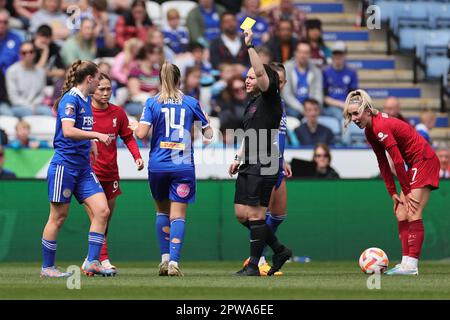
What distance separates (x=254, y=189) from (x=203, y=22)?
10958 mm

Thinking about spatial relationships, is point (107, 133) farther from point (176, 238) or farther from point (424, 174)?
point (424, 174)

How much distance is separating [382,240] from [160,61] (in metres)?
5.99

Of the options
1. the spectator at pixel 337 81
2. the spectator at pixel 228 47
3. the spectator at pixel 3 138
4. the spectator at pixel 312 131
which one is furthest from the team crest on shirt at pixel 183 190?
the spectator at pixel 228 47

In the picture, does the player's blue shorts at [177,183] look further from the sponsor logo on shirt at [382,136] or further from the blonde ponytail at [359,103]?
the sponsor logo on shirt at [382,136]

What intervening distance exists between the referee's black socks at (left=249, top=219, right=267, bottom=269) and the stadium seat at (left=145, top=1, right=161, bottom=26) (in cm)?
1105

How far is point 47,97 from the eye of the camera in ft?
68.9

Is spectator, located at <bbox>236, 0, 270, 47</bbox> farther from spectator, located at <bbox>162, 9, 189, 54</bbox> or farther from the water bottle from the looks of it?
the water bottle

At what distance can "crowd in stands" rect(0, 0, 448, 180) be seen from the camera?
2094cm

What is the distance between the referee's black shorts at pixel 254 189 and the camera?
12906 mm

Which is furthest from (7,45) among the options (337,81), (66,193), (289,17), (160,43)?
(66,193)

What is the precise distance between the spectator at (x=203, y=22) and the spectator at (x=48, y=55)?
2.85 m

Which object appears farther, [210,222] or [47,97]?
[47,97]
